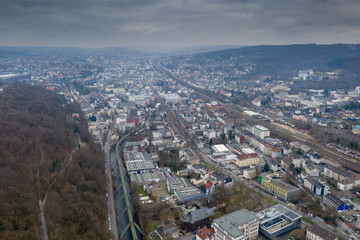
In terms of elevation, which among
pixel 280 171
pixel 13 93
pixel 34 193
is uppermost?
pixel 13 93

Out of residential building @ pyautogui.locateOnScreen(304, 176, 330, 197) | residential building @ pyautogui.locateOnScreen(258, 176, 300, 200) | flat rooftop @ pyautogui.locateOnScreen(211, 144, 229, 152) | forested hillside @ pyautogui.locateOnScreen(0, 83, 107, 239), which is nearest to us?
forested hillside @ pyautogui.locateOnScreen(0, 83, 107, 239)

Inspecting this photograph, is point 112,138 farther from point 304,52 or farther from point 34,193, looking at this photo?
point 304,52

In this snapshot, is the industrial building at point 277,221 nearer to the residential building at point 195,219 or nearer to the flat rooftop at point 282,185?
the flat rooftop at point 282,185

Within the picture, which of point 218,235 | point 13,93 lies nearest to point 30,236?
point 218,235

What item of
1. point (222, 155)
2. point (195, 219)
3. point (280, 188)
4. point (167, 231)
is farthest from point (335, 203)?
point (167, 231)

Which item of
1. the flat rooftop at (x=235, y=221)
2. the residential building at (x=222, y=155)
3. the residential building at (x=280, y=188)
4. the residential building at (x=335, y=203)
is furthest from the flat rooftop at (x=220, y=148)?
the flat rooftop at (x=235, y=221)


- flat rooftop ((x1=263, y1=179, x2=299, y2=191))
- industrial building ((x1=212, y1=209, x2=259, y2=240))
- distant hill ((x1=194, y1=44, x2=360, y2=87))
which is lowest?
flat rooftop ((x1=263, y1=179, x2=299, y2=191))

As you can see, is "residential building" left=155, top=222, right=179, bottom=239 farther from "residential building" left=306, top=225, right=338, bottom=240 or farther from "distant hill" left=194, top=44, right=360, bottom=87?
"distant hill" left=194, top=44, right=360, bottom=87

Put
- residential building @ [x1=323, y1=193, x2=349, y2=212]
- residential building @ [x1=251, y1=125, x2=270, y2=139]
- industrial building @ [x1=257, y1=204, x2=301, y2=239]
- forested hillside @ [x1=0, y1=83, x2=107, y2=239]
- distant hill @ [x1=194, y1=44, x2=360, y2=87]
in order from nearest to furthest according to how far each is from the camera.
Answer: forested hillside @ [x1=0, y1=83, x2=107, y2=239] → industrial building @ [x1=257, y1=204, x2=301, y2=239] → residential building @ [x1=323, y1=193, x2=349, y2=212] → residential building @ [x1=251, y1=125, x2=270, y2=139] → distant hill @ [x1=194, y1=44, x2=360, y2=87]

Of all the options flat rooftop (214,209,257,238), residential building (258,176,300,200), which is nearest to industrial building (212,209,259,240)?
flat rooftop (214,209,257,238)
